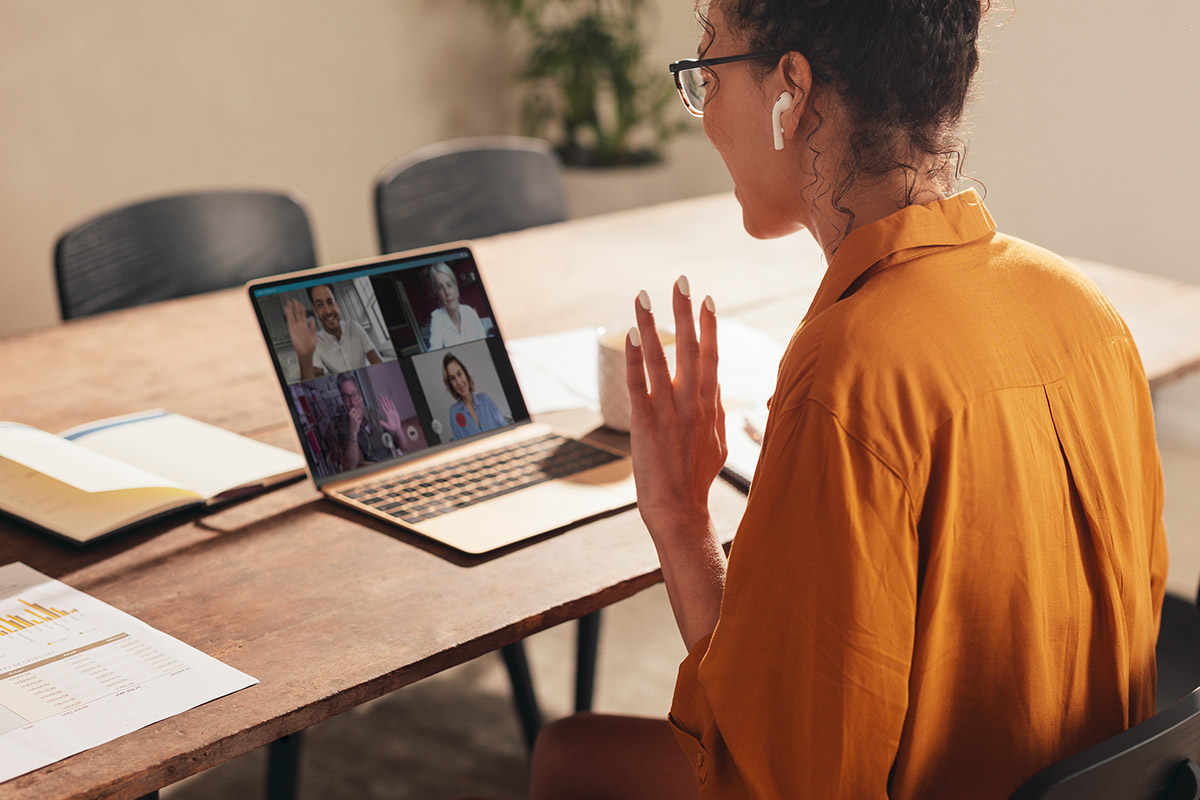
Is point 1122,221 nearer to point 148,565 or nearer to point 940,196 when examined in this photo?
point 940,196

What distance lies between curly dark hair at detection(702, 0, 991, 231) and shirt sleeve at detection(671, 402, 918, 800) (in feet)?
0.73

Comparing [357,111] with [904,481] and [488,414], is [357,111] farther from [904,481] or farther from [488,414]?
[904,481]

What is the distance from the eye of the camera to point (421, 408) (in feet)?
4.17

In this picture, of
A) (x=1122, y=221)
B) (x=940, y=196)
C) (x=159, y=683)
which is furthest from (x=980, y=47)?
(x=1122, y=221)

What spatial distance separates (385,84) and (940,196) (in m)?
3.85

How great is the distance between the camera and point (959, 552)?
77 centimetres

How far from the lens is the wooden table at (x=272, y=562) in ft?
2.70

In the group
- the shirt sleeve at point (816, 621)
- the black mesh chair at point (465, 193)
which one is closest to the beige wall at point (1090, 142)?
the black mesh chair at point (465, 193)

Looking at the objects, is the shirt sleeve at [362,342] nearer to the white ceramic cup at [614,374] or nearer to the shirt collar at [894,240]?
the white ceramic cup at [614,374]

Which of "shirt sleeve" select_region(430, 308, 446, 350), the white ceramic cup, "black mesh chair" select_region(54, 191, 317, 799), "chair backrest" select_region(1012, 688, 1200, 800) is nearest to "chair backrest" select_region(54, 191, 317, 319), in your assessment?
"black mesh chair" select_region(54, 191, 317, 799)

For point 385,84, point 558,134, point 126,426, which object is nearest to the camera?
point 126,426

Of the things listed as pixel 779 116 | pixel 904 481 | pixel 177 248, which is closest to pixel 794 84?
pixel 779 116

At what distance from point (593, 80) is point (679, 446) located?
3745 millimetres

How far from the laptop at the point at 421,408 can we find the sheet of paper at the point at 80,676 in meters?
0.27
